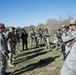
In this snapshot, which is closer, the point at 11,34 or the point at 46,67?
the point at 46,67

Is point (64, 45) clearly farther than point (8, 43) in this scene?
Yes

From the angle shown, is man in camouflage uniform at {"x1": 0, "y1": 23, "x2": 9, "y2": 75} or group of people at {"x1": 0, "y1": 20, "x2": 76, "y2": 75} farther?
man in camouflage uniform at {"x1": 0, "y1": 23, "x2": 9, "y2": 75}

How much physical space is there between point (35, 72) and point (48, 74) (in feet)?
2.23

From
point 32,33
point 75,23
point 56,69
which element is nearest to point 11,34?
point 56,69

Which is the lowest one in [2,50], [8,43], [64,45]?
[64,45]

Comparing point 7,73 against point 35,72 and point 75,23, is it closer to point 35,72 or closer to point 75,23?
point 35,72

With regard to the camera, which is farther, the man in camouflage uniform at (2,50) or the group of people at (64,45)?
the man in camouflage uniform at (2,50)

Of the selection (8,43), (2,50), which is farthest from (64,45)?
(2,50)

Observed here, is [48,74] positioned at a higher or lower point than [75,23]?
lower

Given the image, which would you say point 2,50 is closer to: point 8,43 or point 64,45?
point 8,43

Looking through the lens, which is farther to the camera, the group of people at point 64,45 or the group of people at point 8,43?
the group of people at point 8,43

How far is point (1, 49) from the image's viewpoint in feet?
21.1

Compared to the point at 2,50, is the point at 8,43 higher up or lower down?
lower down

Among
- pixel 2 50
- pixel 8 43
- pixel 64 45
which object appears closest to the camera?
pixel 2 50
